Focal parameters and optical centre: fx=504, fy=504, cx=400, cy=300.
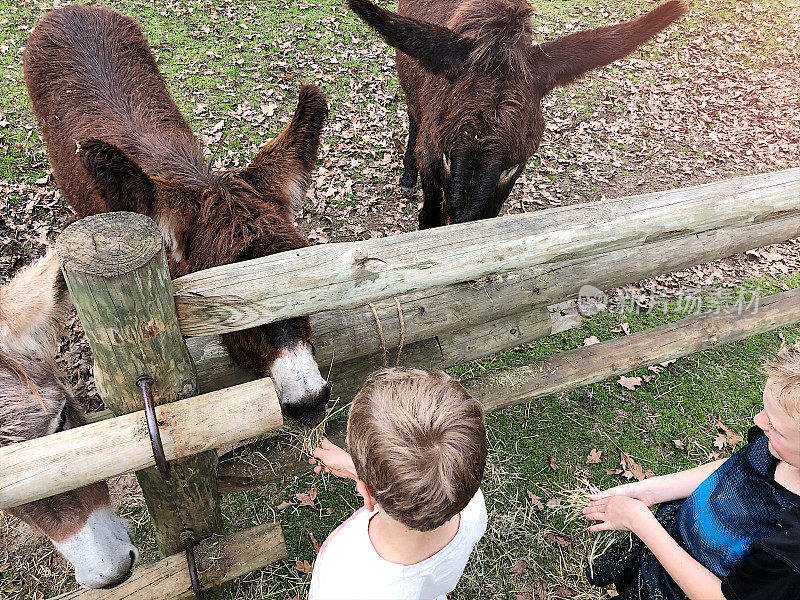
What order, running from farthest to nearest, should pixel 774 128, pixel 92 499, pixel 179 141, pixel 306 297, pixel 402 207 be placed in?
1. pixel 774 128
2. pixel 402 207
3. pixel 179 141
4. pixel 92 499
5. pixel 306 297

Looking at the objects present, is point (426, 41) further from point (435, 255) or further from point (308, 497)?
point (308, 497)

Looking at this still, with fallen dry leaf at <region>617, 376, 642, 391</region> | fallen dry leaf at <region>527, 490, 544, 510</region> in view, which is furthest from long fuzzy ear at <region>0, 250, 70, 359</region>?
fallen dry leaf at <region>617, 376, 642, 391</region>

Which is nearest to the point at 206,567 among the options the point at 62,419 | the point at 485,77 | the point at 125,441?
the point at 62,419

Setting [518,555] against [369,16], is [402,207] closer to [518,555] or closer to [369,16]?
[369,16]

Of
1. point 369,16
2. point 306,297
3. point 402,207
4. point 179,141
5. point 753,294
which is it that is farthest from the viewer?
point 402,207

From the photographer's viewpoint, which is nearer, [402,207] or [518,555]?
[518,555]

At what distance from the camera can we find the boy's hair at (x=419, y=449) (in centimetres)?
144

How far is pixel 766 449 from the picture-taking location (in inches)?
77.4

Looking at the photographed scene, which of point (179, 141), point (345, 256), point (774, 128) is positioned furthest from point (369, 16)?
point (774, 128)

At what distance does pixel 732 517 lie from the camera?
1982 millimetres

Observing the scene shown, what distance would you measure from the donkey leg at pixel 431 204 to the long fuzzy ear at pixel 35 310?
2.72m

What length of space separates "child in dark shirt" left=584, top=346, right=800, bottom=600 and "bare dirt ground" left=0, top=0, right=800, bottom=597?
12.5ft

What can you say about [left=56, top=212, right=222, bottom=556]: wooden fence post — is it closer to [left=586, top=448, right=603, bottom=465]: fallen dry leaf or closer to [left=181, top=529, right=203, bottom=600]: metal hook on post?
[left=181, top=529, right=203, bottom=600]: metal hook on post

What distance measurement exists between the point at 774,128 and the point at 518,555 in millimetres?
8335
